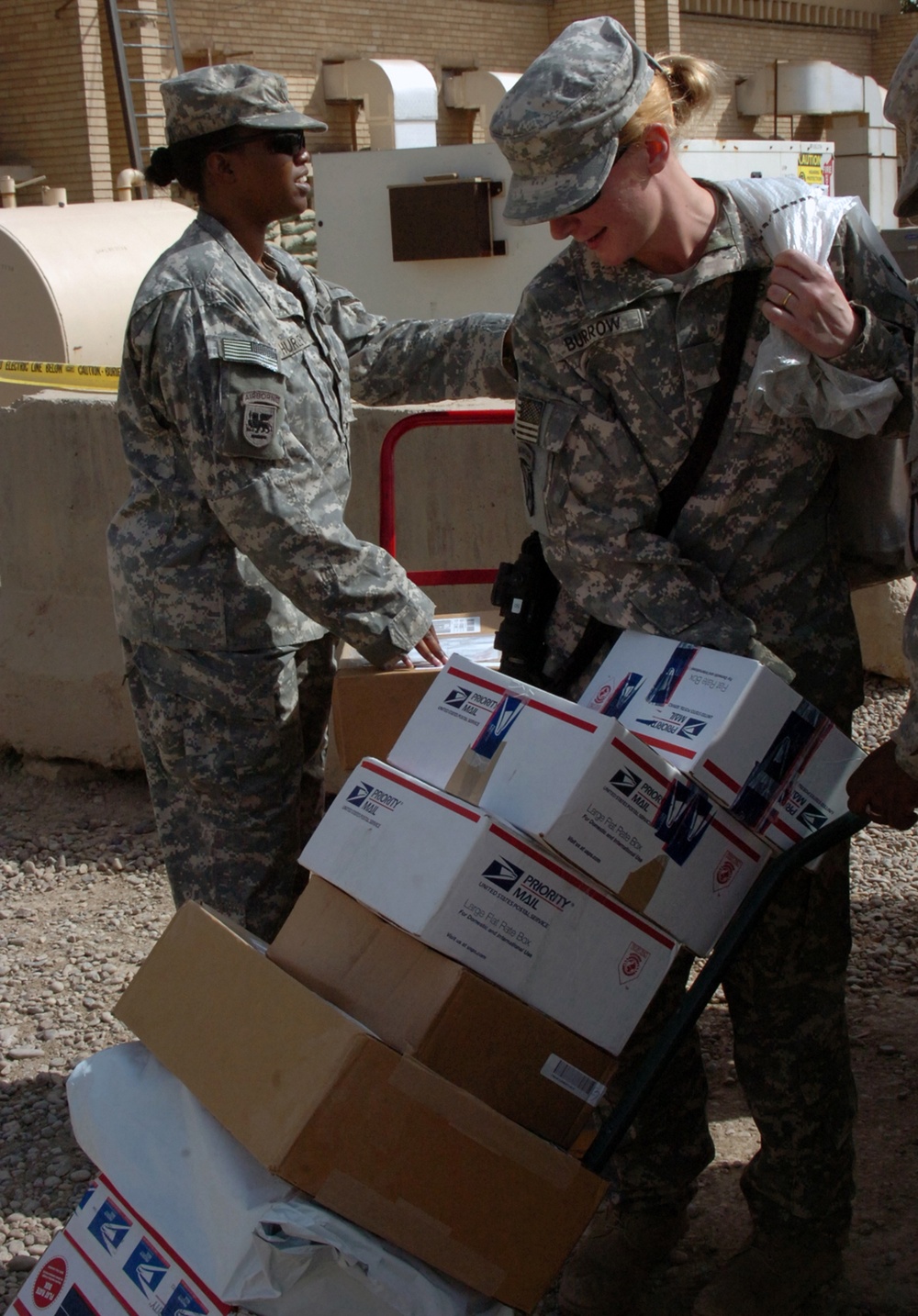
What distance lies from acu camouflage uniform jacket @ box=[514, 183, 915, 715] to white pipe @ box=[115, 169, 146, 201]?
12075mm

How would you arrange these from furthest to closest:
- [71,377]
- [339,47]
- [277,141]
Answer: [339,47] → [71,377] → [277,141]

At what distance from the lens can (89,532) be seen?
5066 mm

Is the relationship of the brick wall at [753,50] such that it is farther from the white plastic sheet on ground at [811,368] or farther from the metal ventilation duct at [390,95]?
the white plastic sheet on ground at [811,368]

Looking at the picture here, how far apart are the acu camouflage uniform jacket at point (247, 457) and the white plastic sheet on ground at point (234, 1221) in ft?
3.74

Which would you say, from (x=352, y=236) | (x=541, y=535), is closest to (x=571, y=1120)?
(x=541, y=535)

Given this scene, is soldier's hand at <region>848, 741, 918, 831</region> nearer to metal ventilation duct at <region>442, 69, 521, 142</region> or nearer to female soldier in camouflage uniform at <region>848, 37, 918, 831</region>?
female soldier in camouflage uniform at <region>848, 37, 918, 831</region>

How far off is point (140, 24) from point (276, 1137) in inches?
685

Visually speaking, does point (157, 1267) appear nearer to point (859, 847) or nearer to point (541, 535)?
point (541, 535)

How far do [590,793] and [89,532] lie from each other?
3.61 metres

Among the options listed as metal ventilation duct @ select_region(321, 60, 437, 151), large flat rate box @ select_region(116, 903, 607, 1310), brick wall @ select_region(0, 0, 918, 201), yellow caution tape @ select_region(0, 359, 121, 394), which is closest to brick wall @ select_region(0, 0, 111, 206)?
brick wall @ select_region(0, 0, 918, 201)

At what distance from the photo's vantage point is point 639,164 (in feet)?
7.06

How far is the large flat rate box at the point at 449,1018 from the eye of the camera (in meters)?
1.87

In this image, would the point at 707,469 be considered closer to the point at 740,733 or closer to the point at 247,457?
the point at 740,733

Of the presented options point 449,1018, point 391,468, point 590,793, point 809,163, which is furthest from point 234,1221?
point 809,163
